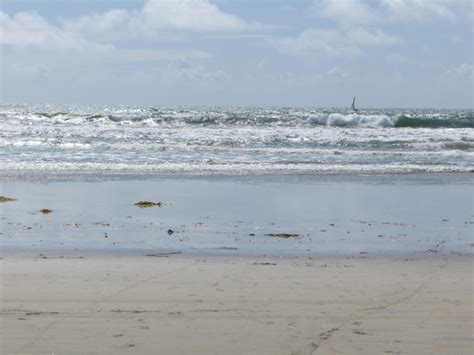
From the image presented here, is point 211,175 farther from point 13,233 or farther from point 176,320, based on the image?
point 176,320

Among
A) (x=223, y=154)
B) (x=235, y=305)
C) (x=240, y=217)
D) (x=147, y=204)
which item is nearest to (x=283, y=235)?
(x=240, y=217)

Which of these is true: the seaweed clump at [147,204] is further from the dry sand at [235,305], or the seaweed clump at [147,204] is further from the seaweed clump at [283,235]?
the dry sand at [235,305]

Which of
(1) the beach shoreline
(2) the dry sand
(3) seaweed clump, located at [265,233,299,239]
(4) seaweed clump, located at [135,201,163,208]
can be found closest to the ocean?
(4) seaweed clump, located at [135,201,163,208]

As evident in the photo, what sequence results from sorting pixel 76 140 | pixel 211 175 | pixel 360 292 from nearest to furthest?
pixel 360 292
pixel 211 175
pixel 76 140

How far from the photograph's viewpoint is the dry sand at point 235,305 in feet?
16.6

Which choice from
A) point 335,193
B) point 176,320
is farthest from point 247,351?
point 335,193

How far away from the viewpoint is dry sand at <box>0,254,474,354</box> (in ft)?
16.6

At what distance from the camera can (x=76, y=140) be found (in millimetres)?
30141

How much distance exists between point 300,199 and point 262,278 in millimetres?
6372

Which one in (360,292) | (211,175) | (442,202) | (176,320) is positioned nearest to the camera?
(176,320)

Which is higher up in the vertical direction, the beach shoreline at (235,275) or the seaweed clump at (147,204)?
the beach shoreline at (235,275)

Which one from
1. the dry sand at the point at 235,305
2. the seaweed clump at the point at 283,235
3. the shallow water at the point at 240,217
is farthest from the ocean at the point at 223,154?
the dry sand at the point at 235,305

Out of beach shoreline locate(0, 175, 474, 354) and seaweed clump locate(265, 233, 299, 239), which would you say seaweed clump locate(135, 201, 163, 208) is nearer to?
beach shoreline locate(0, 175, 474, 354)

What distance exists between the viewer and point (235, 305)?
6.03 meters
